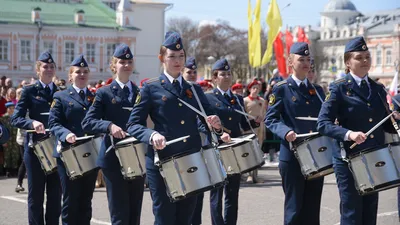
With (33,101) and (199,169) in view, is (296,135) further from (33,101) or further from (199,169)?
(33,101)

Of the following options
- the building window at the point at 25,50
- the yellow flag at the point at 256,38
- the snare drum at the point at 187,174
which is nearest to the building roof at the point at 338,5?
the building window at the point at 25,50

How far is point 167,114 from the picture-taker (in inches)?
297

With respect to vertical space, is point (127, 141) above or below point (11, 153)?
above

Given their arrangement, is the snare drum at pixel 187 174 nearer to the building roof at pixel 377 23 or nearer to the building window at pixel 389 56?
the building roof at pixel 377 23

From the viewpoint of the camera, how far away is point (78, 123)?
9.46 metres

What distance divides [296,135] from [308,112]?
45cm

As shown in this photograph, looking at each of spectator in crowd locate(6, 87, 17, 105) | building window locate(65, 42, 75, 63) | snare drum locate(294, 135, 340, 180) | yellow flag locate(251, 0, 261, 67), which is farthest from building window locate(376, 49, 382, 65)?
snare drum locate(294, 135, 340, 180)

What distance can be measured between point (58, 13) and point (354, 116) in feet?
187

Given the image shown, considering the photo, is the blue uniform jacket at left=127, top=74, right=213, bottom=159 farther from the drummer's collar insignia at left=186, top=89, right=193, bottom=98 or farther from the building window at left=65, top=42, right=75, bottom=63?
the building window at left=65, top=42, right=75, bottom=63

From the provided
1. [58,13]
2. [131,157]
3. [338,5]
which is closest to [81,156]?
[131,157]

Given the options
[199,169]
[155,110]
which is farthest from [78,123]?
[199,169]

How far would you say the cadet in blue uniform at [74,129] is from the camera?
9.26 m

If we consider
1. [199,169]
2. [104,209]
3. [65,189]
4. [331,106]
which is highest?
[331,106]

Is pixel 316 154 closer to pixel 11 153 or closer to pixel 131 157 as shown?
pixel 131 157
